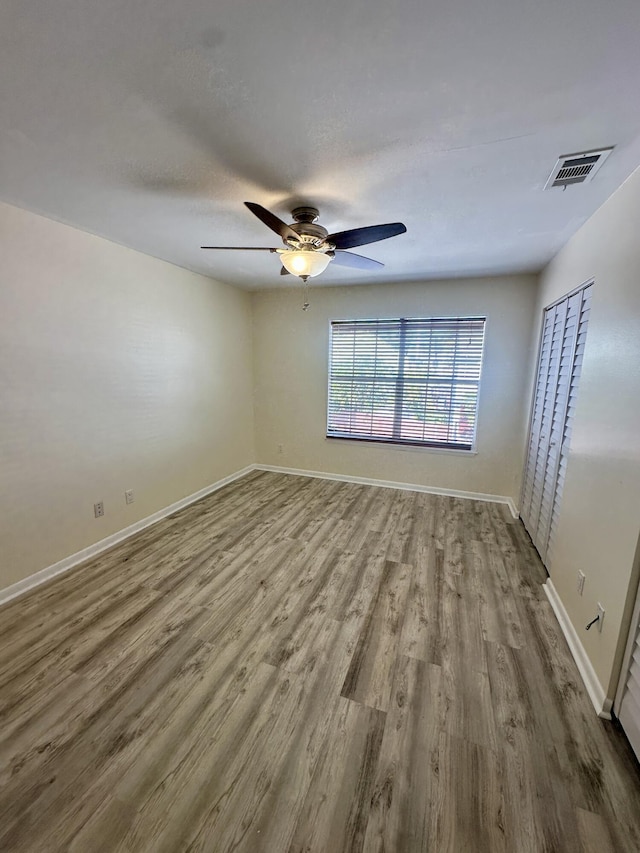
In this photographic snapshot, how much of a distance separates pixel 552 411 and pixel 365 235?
190cm

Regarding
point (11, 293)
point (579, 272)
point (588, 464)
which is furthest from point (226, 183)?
point (588, 464)

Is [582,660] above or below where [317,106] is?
below

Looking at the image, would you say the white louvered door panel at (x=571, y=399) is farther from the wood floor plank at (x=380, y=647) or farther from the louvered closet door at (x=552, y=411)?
the wood floor plank at (x=380, y=647)

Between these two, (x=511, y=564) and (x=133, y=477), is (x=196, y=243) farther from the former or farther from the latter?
(x=511, y=564)

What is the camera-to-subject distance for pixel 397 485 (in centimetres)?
420

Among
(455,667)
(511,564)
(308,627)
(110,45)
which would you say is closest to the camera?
(110,45)

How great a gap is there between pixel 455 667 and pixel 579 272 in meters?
2.47

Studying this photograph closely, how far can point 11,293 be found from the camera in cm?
207

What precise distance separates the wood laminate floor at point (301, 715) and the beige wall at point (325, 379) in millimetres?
1408

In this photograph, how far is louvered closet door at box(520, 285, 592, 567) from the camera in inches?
85.9

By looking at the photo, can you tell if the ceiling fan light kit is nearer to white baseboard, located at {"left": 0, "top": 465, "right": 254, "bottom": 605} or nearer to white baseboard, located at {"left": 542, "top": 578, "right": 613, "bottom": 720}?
white baseboard, located at {"left": 542, "top": 578, "right": 613, "bottom": 720}

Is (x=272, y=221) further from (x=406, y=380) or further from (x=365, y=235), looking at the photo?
(x=406, y=380)

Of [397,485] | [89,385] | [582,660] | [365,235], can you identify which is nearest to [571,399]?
[582,660]

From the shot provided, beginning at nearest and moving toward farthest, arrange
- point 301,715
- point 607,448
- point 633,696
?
point 633,696
point 301,715
point 607,448
